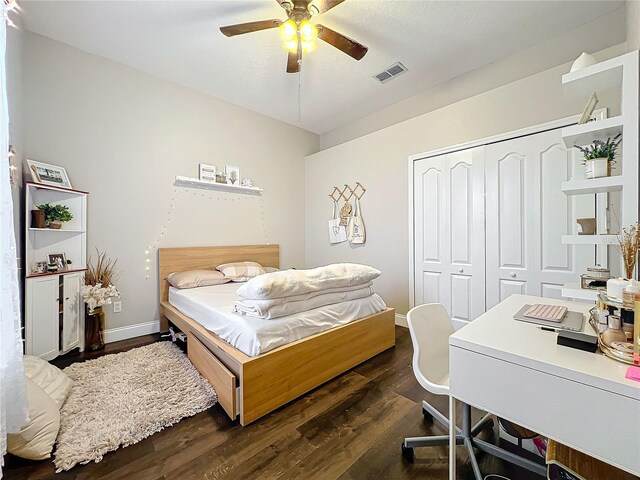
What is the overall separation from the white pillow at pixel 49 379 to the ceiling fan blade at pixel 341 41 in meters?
3.00

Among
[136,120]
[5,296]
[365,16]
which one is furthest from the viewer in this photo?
[136,120]

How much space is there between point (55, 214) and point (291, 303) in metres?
2.27

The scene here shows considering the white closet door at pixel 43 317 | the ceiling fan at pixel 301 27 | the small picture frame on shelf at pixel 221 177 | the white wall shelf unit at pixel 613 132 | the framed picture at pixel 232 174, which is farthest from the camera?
the framed picture at pixel 232 174

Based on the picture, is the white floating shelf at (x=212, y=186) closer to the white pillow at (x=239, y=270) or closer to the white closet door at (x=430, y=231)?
the white pillow at (x=239, y=270)

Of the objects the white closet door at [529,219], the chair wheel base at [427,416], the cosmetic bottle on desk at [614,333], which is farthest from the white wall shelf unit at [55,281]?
the white closet door at [529,219]

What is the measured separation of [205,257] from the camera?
11.5 feet

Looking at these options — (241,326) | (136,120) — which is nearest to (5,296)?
(241,326)

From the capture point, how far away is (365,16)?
229 centimetres

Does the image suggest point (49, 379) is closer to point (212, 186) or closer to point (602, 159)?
point (212, 186)

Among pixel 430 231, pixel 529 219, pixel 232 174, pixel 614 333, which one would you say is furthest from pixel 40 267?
pixel 529 219

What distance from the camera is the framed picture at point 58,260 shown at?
244 cm

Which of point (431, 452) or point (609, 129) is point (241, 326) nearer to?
Answer: point (431, 452)

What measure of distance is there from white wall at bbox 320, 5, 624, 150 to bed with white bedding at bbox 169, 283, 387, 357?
2.55 metres

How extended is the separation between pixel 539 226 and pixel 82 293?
4.27 m
